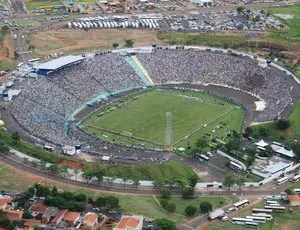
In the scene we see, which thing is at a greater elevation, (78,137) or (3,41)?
(3,41)

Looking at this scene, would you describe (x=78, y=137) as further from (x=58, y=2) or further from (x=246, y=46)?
(x=58, y=2)

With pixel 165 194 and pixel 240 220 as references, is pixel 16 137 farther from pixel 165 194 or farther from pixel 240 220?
pixel 240 220

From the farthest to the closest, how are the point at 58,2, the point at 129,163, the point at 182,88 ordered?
the point at 58,2, the point at 182,88, the point at 129,163

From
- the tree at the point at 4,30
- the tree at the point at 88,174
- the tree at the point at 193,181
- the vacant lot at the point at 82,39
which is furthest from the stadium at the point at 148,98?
the tree at the point at 4,30

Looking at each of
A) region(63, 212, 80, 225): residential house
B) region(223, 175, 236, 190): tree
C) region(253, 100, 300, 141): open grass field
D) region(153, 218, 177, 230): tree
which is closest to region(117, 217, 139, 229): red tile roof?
region(153, 218, 177, 230): tree

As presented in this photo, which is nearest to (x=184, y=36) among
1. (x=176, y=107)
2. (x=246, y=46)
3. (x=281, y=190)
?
(x=246, y=46)

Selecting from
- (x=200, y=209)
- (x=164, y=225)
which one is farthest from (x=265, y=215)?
(x=164, y=225)

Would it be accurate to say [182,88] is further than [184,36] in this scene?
No
